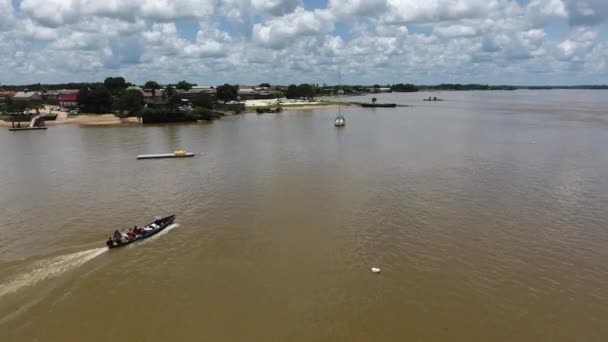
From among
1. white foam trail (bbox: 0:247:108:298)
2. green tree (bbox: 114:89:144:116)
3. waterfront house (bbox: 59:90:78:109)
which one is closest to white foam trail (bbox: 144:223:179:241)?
white foam trail (bbox: 0:247:108:298)

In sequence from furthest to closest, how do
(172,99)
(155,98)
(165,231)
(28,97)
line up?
(28,97), (155,98), (172,99), (165,231)

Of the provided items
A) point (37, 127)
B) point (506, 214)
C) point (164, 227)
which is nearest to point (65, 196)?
point (164, 227)

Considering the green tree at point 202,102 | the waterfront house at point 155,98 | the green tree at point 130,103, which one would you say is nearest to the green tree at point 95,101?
the green tree at point 130,103

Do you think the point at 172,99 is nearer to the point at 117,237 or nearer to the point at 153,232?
the point at 153,232

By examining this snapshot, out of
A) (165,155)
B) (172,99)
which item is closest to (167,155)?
(165,155)

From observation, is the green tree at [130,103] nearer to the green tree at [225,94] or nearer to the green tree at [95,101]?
the green tree at [95,101]
